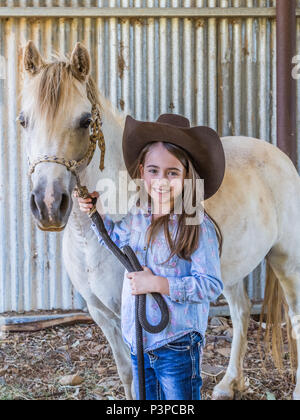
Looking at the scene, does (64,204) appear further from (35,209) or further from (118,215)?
(118,215)

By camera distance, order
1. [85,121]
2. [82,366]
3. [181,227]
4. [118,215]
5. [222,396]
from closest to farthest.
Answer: [181,227] → [85,121] → [118,215] → [222,396] → [82,366]

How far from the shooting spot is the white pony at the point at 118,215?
162cm

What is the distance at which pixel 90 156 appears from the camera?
181 centimetres

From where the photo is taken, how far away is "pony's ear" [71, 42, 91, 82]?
180 cm

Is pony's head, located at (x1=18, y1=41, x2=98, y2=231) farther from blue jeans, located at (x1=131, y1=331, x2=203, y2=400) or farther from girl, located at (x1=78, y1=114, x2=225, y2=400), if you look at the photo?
blue jeans, located at (x1=131, y1=331, x2=203, y2=400)

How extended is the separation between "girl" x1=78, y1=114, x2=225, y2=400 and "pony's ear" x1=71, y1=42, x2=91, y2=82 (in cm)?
35

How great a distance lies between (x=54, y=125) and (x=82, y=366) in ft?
7.49

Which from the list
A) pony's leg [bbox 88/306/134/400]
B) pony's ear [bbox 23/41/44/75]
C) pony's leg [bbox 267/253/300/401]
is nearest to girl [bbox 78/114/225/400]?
pony's ear [bbox 23/41/44/75]

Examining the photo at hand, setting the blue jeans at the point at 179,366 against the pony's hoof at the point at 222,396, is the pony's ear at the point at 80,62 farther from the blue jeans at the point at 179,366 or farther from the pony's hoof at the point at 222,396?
the pony's hoof at the point at 222,396

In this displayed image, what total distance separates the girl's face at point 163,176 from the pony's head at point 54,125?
305 millimetres

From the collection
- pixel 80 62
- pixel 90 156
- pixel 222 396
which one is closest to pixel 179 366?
pixel 90 156

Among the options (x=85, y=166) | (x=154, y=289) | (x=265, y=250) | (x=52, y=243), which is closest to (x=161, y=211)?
(x=154, y=289)

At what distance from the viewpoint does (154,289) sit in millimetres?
1456

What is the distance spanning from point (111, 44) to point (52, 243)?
6.04 feet
